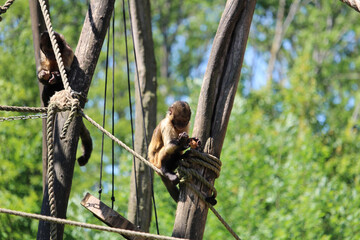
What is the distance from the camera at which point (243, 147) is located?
11.4m

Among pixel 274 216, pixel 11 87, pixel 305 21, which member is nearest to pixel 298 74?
pixel 274 216

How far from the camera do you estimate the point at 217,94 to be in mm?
4055

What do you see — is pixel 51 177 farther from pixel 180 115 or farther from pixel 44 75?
pixel 180 115

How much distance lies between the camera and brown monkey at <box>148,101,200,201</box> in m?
4.64

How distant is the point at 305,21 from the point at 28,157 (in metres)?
19.3

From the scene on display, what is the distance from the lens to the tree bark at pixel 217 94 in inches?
151

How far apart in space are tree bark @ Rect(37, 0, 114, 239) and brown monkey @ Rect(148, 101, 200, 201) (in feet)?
2.88

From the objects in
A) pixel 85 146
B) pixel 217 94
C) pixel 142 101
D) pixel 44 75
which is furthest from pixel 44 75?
pixel 142 101

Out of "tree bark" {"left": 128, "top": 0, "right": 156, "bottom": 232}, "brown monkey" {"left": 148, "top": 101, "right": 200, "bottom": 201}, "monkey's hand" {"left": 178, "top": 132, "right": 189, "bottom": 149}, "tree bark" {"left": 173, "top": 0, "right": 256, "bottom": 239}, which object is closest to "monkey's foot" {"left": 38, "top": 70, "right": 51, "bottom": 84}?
"brown monkey" {"left": 148, "top": 101, "right": 200, "bottom": 201}

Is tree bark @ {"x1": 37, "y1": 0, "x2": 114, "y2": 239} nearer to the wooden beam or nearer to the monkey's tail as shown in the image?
the wooden beam

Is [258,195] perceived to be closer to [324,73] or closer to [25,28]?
[25,28]

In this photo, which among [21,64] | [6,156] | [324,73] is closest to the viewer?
[6,156]

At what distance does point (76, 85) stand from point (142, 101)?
113 inches

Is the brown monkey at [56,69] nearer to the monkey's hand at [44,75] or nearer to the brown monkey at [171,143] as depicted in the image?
the monkey's hand at [44,75]
